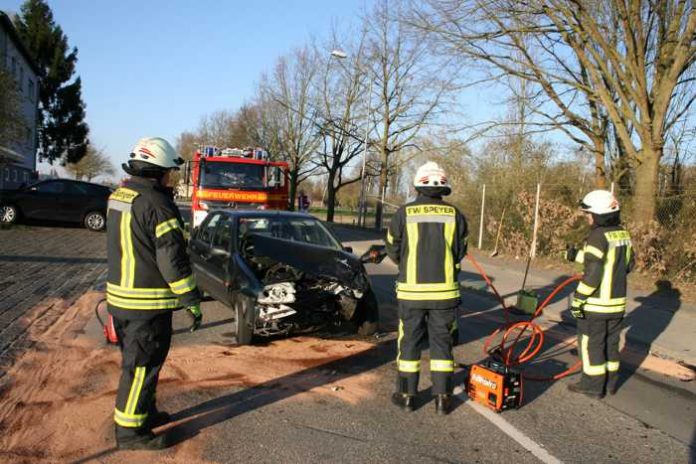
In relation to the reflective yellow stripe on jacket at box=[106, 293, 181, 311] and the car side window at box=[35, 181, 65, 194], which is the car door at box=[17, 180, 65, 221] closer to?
the car side window at box=[35, 181, 65, 194]

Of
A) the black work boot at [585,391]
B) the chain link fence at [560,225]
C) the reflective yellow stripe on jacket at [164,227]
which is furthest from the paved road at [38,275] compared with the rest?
the chain link fence at [560,225]

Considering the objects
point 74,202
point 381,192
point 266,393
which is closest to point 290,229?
point 266,393

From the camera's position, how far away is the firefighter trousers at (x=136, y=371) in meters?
3.60

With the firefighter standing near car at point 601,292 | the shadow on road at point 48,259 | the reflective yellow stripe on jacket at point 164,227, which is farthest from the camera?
the shadow on road at point 48,259

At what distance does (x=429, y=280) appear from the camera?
441cm

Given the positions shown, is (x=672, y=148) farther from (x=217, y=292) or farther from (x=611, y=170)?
(x=217, y=292)

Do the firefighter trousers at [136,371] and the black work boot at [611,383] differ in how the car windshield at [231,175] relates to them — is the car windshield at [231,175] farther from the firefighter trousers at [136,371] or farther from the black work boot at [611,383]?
the firefighter trousers at [136,371]

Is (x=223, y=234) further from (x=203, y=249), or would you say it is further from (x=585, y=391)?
(x=585, y=391)

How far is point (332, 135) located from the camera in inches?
1310

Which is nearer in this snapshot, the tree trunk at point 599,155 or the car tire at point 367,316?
the car tire at point 367,316

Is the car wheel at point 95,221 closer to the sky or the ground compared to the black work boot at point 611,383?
closer to the sky

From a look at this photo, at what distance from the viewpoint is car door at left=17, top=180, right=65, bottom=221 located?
17.5 m

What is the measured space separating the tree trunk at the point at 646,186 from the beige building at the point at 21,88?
23.1 metres

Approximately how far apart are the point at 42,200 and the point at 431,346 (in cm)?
1667
